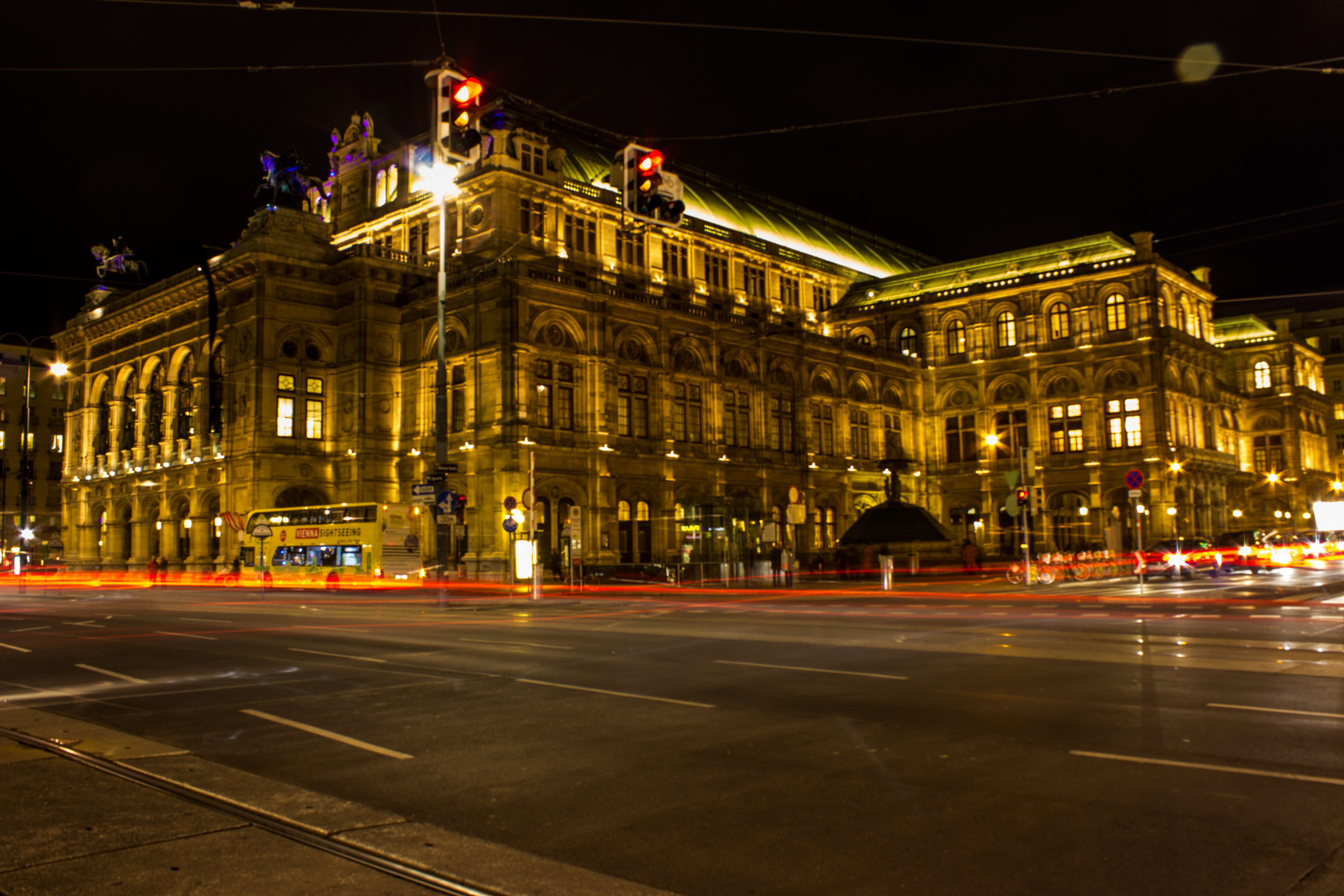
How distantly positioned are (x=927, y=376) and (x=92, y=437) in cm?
5972

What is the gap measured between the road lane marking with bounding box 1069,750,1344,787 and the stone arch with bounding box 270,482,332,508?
168 ft

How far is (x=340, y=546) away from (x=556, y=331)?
599 inches

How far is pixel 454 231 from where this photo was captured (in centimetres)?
5628

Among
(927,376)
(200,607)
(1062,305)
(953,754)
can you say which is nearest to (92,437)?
(200,607)

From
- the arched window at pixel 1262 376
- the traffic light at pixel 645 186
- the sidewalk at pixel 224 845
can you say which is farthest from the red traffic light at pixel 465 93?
the arched window at pixel 1262 376

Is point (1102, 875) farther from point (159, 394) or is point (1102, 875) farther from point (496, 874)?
point (159, 394)

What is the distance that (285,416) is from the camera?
5419 cm

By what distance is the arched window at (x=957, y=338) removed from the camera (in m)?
73.1

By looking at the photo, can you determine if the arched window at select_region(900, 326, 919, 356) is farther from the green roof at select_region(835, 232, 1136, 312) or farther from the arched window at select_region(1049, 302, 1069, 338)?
the arched window at select_region(1049, 302, 1069, 338)

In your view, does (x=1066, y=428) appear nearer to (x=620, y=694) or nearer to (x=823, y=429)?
(x=823, y=429)

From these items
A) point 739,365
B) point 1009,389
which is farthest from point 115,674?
point 1009,389

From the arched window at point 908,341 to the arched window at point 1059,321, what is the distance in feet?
32.6

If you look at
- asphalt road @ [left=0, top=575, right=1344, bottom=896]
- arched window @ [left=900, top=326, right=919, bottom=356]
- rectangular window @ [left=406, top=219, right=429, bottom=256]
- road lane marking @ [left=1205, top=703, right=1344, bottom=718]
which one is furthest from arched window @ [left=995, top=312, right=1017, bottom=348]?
road lane marking @ [left=1205, top=703, right=1344, bottom=718]

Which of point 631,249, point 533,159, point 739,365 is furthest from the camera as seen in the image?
point 631,249
